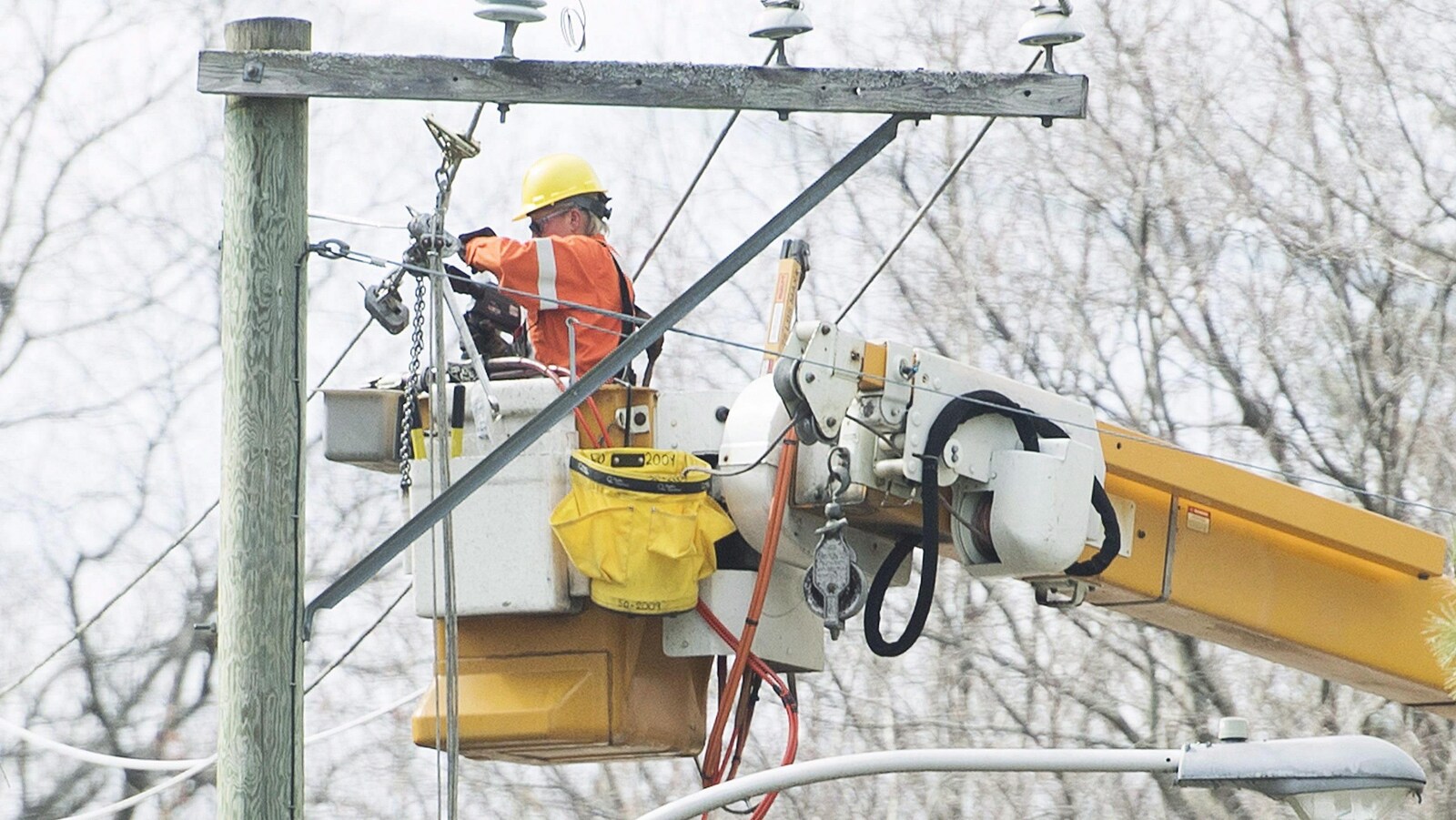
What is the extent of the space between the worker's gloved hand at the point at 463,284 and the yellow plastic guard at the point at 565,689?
1037 mm

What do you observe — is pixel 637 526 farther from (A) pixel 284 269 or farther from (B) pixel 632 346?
(A) pixel 284 269

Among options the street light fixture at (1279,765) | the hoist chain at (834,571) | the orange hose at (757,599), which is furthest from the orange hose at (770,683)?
the street light fixture at (1279,765)

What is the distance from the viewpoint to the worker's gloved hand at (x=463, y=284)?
26.7 feet

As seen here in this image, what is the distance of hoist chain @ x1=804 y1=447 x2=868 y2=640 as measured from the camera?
7.81 metres

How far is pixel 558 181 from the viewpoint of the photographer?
9.32m

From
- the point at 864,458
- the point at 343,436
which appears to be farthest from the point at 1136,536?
the point at 343,436

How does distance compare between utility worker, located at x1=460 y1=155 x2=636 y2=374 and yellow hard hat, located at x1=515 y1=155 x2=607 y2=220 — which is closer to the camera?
utility worker, located at x1=460 y1=155 x2=636 y2=374

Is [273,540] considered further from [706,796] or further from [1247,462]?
[1247,462]

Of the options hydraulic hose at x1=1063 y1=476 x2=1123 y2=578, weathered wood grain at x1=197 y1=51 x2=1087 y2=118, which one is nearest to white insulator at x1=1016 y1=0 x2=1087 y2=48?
weathered wood grain at x1=197 y1=51 x2=1087 y2=118

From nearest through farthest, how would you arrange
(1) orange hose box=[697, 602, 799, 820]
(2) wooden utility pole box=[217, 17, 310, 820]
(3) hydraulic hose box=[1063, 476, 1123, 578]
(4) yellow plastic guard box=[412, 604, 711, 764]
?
(2) wooden utility pole box=[217, 17, 310, 820] < (3) hydraulic hose box=[1063, 476, 1123, 578] < (4) yellow plastic guard box=[412, 604, 711, 764] < (1) orange hose box=[697, 602, 799, 820]

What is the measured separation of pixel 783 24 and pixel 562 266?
1305 millimetres

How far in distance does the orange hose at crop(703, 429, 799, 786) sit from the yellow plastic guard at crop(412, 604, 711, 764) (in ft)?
0.39

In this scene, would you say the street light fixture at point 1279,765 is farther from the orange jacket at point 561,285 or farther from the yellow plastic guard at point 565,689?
the orange jacket at point 561,285

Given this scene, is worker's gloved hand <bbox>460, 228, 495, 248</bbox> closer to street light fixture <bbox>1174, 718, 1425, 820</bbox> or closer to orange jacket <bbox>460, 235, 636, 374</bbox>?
orange jacket <bbox>460, 235, 636, 374</bbox>
